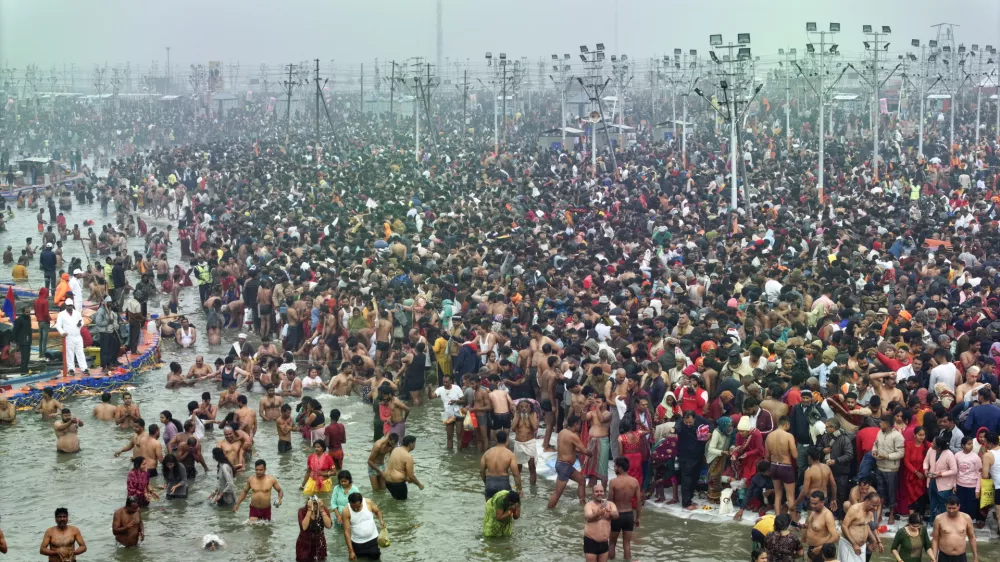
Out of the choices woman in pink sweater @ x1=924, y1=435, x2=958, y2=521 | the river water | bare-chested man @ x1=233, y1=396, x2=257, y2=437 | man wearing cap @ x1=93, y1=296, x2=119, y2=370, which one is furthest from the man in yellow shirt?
woman in pink sweater @ x1=924, y1=435, x2=958, y2=521

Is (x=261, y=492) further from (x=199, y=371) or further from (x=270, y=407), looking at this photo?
(x=199, y=371)

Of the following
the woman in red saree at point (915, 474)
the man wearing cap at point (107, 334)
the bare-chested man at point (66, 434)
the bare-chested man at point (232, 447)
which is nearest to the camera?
the woman in red saree at point (915, 474)

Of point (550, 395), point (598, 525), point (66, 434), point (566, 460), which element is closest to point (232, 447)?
point (66, 434)

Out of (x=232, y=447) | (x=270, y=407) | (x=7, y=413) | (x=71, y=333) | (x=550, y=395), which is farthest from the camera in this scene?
(x=71, y=333)

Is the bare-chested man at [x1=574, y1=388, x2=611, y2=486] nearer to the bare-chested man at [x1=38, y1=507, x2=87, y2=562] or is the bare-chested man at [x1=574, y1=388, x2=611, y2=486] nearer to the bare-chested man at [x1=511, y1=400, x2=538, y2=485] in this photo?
the bare-chested man at [x1=511, y1=400, x2=538, y2=485]

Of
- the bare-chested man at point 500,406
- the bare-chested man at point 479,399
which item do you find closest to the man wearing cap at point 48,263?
the bare-chested man at point 479,399

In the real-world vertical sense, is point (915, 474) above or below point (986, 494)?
above

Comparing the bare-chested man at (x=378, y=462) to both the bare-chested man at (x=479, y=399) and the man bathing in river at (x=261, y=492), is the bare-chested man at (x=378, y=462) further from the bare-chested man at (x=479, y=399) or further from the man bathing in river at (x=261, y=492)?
the bare-chested man at (x=479, y=399)
